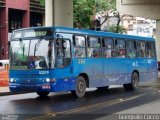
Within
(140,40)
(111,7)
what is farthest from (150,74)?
(111,7)

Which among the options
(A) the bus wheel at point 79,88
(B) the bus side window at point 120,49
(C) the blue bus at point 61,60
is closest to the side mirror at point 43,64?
(C) the blue bus at point 61,60

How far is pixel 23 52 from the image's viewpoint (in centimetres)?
1911

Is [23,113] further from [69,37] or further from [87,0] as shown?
[87,0]

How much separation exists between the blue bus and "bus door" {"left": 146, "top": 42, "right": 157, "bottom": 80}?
14.6ft

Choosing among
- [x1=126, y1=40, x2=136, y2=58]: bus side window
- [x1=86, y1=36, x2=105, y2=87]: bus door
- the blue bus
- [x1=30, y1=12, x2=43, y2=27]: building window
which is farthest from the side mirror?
[x1=30, y1=12, x2=43, y2=27]: building window

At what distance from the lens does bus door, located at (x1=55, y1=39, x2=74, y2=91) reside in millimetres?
18859

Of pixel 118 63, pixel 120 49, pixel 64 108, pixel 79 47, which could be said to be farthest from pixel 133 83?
pixel 64 108

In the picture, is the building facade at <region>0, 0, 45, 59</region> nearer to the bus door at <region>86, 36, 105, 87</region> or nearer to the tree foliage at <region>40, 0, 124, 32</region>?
the tree foliage at <region>40, 0, 124, 32</region>

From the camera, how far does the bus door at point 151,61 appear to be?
27484mm

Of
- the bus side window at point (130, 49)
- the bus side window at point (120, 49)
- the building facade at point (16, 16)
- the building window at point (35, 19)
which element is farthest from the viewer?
the building window at point (35, 19)

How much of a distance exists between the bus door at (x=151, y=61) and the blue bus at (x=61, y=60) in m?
4.46

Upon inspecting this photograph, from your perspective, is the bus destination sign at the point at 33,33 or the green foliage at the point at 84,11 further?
the green foliage at the point at 84,11

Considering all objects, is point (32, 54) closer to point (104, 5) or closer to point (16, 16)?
point (16, 16)

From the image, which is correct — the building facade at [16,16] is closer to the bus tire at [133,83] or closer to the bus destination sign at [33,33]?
the bus tire at [133,83]
